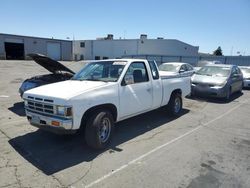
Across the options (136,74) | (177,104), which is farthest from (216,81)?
(136,74)

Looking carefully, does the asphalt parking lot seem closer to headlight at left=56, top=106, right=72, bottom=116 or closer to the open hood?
headlight at left=56, top=106, right=72, bottom=116

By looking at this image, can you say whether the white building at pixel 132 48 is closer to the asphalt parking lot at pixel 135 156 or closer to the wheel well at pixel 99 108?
the asphalt parking lot at pixel 135 156

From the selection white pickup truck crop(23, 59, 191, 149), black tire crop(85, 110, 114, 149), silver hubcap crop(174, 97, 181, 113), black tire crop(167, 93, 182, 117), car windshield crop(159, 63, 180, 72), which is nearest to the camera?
white pickup truck crop(23, 59, 191, 149)

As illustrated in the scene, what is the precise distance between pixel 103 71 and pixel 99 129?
1.61 meters

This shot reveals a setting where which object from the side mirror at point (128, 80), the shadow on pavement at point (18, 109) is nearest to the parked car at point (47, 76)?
the shadow on pavement at point (18, 109)

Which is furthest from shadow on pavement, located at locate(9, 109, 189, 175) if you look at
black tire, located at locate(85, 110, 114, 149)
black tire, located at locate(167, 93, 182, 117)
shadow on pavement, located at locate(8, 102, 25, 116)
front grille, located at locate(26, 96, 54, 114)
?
shadow on pavement, located at locate(8, 102, 25, 116)

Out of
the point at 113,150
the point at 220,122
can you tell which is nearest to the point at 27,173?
the point at 113,150

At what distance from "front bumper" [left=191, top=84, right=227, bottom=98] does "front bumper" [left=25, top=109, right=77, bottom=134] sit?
7.90 m

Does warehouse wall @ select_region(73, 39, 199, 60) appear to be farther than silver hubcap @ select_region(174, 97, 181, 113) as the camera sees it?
Yes

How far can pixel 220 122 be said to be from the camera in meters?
7.16

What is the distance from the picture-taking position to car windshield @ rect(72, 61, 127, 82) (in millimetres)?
5269

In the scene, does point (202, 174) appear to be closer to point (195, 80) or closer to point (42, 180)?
point (42, 180)

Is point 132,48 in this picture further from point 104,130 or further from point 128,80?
point 104,130

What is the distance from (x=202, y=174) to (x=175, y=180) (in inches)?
21.7
